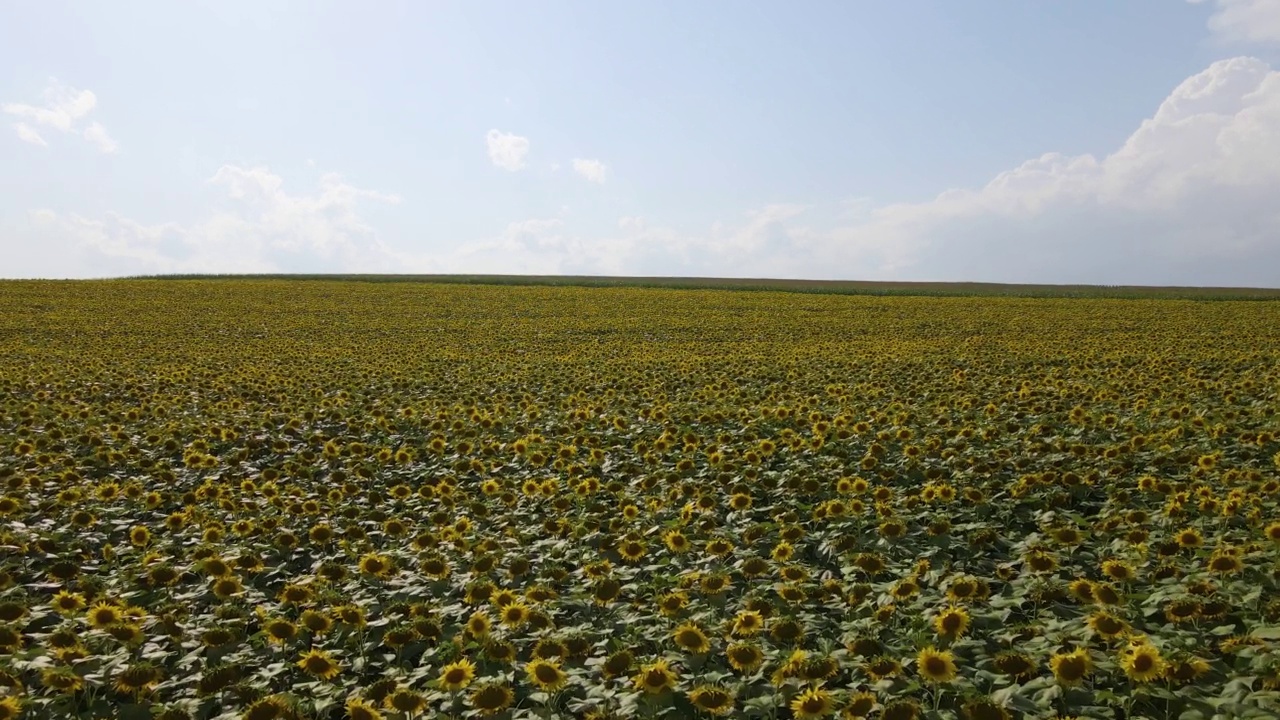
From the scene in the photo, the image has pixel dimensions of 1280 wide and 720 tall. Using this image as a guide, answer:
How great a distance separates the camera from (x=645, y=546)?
242 inches

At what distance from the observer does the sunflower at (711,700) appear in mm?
3859

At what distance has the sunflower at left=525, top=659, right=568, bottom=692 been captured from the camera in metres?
4.09

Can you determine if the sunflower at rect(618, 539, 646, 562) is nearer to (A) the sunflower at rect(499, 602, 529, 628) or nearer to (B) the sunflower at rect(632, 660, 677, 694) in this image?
(A) the sunflower at rect(499, 602, 529, 628)

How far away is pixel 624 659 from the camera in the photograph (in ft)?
14.2

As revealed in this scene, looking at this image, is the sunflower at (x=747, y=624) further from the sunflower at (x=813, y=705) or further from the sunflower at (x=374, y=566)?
the sunflower at (x=374, y=566)

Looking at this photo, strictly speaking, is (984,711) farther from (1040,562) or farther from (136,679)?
(136,679)

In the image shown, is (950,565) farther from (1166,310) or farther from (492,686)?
(1166,310)

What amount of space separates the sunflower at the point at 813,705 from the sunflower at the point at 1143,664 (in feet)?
4.43

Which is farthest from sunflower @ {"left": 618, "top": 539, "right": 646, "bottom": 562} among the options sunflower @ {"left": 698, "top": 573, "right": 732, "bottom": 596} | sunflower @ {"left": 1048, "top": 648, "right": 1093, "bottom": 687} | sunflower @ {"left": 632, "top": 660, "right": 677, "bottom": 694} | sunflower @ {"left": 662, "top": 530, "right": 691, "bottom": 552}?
sunflower @ {"left": 1048, "top": 648, "right": 1093, "bottom": 687}

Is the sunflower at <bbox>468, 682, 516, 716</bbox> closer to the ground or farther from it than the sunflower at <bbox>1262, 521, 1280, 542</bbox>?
closer to the ground

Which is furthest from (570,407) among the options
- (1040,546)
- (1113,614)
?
(1113,614)

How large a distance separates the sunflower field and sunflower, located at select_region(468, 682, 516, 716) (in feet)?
0.06

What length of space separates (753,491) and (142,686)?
495cm

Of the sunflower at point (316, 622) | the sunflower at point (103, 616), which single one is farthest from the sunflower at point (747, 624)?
the sunflower at point (103, 616)
